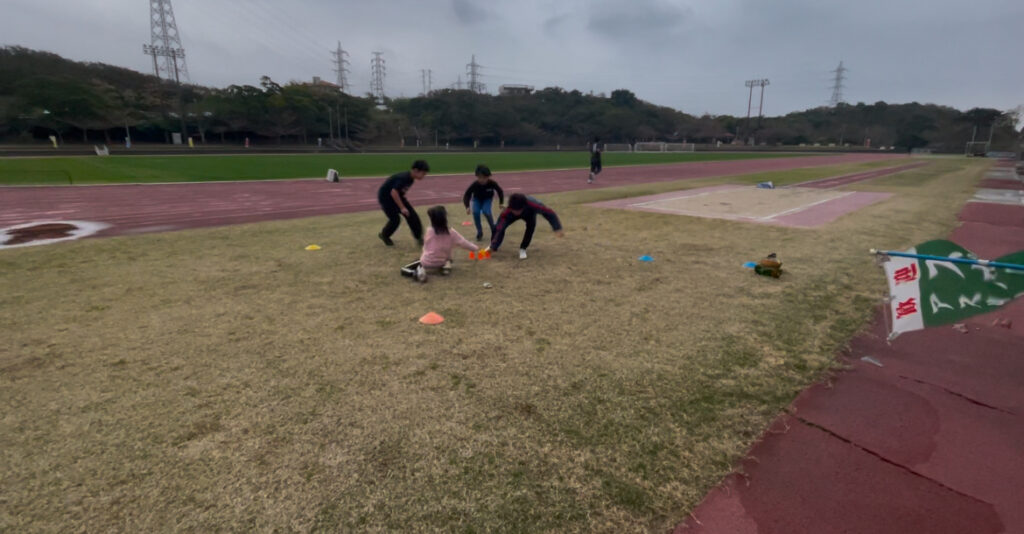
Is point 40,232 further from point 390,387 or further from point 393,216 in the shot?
point 390,387

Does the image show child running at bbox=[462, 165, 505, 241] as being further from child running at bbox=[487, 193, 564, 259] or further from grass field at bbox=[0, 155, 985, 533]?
grass field at bbox=[0, 155, 985, 533]

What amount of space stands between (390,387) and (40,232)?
10.2 meters

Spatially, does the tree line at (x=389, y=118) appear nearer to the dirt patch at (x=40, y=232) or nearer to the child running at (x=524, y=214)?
the dirt patch at (x=40, y=232)

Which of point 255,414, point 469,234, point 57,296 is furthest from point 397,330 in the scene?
point 469,234

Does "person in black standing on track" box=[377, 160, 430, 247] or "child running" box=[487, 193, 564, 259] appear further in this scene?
"person in black standing on track" box=[377, 160, 430, 247]

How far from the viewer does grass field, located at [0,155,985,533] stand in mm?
2348

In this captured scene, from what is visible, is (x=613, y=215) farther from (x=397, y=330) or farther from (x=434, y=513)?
(x=434, y=513)

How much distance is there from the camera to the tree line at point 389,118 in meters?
51.5

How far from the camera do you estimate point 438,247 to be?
6.26m

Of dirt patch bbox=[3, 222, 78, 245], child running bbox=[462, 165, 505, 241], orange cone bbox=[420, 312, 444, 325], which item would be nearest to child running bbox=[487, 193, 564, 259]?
child running bbox=[462, 165, 505, 241]

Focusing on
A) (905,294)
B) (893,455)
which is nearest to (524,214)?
(905,294)

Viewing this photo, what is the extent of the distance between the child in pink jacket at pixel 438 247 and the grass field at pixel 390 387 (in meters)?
0.29

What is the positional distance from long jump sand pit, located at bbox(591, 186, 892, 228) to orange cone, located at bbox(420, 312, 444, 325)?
897 cm

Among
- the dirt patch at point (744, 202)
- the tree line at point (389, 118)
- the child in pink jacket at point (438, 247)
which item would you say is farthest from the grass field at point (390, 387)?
the tree line at point (389, 118)
